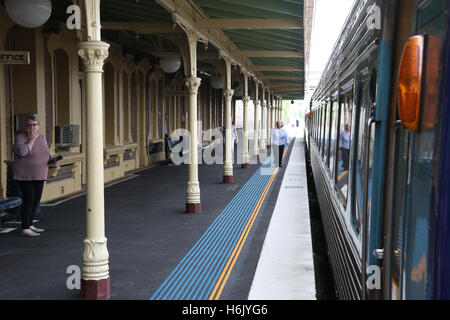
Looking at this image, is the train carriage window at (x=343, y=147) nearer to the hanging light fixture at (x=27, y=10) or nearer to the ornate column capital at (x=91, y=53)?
the ornate column capital at (x=91, y=53)

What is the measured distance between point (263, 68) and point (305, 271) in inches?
461

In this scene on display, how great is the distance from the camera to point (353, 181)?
339cm

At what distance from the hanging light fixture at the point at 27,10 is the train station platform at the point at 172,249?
2774 mm

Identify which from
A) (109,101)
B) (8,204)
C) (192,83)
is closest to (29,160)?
(8,204)

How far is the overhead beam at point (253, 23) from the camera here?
841 centimetres

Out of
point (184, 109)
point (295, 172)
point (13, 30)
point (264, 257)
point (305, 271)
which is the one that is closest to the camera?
point (305, 271)

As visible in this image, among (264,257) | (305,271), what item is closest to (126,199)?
(264,257)

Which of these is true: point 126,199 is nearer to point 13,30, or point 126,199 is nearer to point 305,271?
point 13,30

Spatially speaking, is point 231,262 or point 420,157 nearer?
point 420,157

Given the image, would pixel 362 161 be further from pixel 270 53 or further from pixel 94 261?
pixel 270 53

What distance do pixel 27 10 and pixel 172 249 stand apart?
3436 millimetres

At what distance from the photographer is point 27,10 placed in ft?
20.5

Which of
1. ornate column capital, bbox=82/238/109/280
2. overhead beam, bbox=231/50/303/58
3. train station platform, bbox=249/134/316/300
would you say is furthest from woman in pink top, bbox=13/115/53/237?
overhead beam, bbox=231/50/303/58

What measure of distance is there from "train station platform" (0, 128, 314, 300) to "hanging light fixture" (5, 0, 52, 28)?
2.77 m
